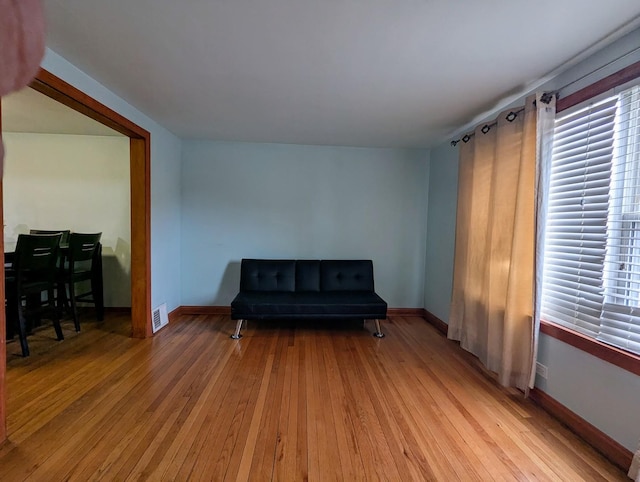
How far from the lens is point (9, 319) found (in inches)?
112

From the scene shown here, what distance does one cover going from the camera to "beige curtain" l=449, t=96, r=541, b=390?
210 centimetres

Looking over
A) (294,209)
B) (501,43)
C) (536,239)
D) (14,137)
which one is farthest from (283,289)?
(14,137)

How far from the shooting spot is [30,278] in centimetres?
280

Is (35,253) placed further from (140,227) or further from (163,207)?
(163,207)

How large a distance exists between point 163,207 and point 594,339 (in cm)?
379

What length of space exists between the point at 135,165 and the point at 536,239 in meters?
3.43

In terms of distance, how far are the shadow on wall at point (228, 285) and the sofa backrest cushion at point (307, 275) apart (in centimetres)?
80

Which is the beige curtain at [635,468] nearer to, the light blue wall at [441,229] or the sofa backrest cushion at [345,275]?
the light blue wall at [441,229]

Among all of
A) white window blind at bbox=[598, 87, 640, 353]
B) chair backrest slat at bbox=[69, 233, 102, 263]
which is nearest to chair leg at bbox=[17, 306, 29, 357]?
chair backrest slat at bbox=[69, 233, 102, 263]

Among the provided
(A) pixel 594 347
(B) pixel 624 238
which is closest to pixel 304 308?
(A) pixel 594 347

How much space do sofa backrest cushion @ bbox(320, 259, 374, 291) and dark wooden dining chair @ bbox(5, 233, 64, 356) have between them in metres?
2.67

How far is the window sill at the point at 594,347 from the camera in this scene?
150cm

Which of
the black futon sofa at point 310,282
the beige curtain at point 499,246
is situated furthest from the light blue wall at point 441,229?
the black futon sofa at point 310,282

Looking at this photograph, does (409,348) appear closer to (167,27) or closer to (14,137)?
(167,27)
